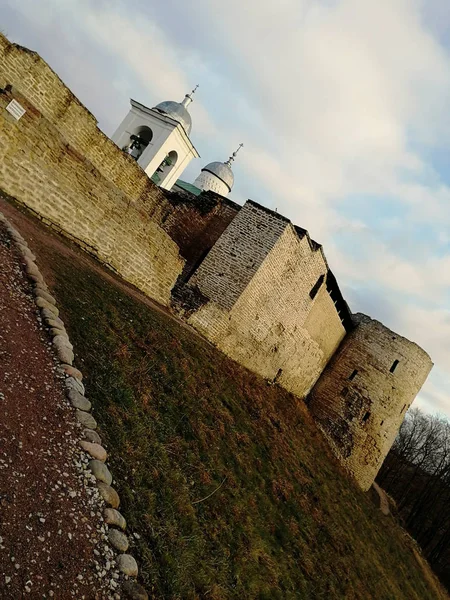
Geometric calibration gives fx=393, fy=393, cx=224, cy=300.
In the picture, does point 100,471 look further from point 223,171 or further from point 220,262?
point 223,171

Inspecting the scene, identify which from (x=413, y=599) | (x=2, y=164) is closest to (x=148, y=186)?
(x=2, y=164)

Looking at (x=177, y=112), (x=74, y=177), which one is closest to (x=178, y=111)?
Result: (x=177, y=112)

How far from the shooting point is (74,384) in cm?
495

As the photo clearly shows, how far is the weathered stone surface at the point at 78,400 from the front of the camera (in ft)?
15.5

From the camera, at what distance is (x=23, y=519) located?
10.2ft

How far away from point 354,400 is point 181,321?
1375cm

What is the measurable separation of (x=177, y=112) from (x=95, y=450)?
1292 inches

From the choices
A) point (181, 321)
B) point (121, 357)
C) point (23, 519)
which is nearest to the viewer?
point (23, 519)

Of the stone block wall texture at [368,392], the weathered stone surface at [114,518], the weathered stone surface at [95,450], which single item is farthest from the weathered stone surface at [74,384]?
the stone block wall texture at [368,392]

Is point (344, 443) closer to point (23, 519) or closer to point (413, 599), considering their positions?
point (413, 599)

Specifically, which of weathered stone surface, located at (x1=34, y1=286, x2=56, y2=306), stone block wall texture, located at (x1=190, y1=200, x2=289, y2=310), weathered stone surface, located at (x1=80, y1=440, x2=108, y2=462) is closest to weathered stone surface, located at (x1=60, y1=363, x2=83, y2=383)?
weathered stone surface, located at (x1=80, y1=440, x2=108, y2=462)

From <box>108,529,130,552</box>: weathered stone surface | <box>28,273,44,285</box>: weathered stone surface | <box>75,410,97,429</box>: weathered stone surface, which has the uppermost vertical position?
<box>28,273,44,285</box>: weathered stone surface

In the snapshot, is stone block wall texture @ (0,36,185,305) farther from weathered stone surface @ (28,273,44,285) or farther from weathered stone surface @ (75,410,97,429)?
weathered stone surface @ (75,410,97,429)

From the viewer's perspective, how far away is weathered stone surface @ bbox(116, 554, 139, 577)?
3535mm
